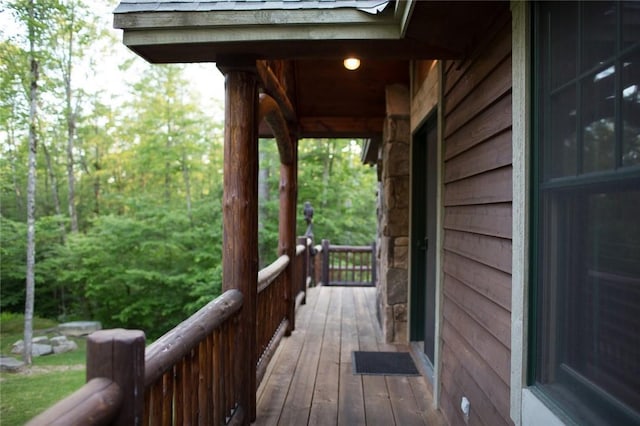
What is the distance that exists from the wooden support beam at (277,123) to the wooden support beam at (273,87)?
55 millimetres

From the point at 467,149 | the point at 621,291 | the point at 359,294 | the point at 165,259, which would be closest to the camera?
the point at 621,291

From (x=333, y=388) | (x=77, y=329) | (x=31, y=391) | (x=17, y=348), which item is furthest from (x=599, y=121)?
(x=77, y=329)

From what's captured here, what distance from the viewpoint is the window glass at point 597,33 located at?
1108mm

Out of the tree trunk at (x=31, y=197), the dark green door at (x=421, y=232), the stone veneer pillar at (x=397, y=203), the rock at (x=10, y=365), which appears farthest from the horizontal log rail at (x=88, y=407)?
the tree trunk at (x=31, y=197)

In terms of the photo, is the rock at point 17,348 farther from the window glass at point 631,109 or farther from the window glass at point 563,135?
the window glass at point 631,109

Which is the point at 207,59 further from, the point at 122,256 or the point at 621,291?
the point at 122,256

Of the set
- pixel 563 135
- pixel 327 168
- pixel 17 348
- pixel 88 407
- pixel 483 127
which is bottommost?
pixel 17 348

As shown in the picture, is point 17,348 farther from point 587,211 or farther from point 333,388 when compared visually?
point 587,211

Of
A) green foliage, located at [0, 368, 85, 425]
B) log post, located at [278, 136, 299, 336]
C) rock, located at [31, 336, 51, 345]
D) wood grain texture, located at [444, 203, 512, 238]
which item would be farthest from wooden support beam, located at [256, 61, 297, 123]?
rock, located at [31, 336, 51, 345]

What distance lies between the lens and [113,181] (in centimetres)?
1468

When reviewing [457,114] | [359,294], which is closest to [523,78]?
[457,114]

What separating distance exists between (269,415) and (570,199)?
2249mm

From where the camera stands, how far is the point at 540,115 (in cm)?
149

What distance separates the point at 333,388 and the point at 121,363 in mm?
2350
